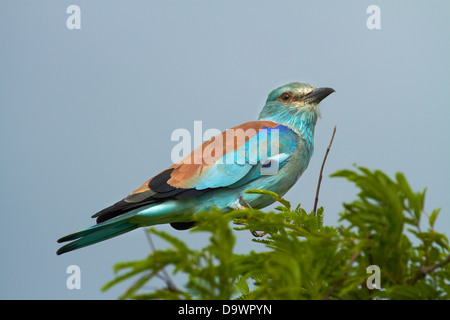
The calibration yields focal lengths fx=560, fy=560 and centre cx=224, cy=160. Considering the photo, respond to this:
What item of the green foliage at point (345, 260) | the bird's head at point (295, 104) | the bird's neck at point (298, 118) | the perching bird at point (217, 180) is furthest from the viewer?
the bird's head at point (295, 104)

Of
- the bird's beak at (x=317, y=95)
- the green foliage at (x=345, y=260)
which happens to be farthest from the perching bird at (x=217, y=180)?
the green foliage at (x=345, y=260)

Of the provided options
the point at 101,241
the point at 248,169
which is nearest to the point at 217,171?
the point at 248,169

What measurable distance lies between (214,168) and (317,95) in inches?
79.0

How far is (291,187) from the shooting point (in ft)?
21.7

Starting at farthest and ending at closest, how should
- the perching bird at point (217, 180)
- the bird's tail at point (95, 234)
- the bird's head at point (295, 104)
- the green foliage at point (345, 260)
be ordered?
the bird's head at point (295, 104) < the perching bird at point (217, 180) < the bird's tail at point (95, 234) < the green foliage at point (345, 260)

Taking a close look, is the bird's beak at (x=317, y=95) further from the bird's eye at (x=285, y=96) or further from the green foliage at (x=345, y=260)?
the green foliage at (x=345, y=260)

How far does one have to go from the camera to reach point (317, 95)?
287 inches

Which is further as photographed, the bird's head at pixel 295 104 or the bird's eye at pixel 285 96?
the bird's eye at pixel 285 96

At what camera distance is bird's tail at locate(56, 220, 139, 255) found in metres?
5.34

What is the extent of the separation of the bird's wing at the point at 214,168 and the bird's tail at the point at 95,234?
0.33 feet

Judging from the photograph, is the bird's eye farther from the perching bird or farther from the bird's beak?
the perching bird

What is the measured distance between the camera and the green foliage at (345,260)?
99.8 inches
